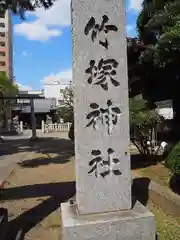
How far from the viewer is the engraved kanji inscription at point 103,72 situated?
4.23 meters

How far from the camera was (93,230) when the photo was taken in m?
4.04

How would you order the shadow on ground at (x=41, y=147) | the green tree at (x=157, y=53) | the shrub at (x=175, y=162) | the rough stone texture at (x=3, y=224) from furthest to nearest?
the shadow on ground at (x=41, y=147)
the green tree at (x=157, y=53)
the shrub at (x=175, y=162)
the rough stone texture at (x=3, y=224)

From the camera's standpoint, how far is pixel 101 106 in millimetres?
4246

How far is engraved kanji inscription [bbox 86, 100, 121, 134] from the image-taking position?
13.9 feet

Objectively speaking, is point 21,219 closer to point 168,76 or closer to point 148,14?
point 168,76

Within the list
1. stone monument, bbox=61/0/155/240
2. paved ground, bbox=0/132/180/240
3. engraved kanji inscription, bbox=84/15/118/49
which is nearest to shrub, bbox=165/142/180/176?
paved ground, bbox=0/132/180/240

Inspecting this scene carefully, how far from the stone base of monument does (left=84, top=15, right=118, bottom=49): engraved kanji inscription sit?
2128mm

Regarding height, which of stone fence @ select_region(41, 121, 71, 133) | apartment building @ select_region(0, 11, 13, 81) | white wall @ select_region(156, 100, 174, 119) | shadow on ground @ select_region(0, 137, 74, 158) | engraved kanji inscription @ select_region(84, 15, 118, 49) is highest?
apartment building @ select_region(0, 11, 13, 81)

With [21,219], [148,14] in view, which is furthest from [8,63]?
[21,219]

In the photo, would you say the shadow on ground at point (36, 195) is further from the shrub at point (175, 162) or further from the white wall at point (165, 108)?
the white wall at point (165, 108)

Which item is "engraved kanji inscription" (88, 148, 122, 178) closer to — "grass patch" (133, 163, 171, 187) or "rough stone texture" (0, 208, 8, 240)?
"rough stone texture" (0, 208, 8, 240)

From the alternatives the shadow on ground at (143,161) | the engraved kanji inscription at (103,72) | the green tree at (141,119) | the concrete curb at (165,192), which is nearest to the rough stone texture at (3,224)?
the engraved kanji inscription at (103,72)

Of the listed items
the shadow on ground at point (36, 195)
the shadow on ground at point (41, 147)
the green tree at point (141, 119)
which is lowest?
the shadow on ground at point (36, 195)

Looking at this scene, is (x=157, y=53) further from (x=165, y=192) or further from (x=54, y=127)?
(x=54, y=127)
